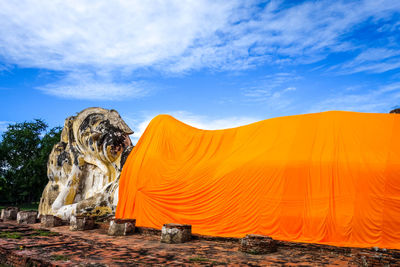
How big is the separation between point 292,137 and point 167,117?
17.2 feet

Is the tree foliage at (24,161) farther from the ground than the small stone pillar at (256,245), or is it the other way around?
the tree foliage at (24,161)

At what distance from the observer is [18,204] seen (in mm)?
25781

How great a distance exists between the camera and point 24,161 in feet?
85.5

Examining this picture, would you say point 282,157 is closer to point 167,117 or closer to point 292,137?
point 292,137

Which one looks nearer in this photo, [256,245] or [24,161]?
[256,245]

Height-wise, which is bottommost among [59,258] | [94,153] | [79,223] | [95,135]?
[59,258]

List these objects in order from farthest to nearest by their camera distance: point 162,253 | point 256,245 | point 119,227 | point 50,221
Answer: point 50,221
point 119,227
point 256,245
point 162,253

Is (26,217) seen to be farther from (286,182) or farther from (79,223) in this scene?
(286,182)

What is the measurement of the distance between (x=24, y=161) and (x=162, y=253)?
24.4 m

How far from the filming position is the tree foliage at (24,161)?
24.8 m

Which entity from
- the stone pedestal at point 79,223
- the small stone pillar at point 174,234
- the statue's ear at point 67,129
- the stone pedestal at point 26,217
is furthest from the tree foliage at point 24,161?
the small stone pillar at point 174,234

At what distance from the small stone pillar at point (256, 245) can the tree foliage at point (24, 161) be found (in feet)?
75.5

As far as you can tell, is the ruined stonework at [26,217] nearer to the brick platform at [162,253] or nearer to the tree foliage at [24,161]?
the brick platform at [162,253]

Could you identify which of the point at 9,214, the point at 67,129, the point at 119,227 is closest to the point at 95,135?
the point at 67,129
